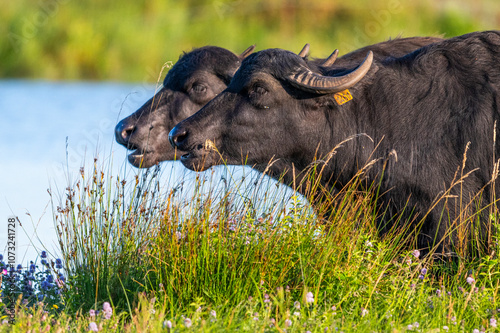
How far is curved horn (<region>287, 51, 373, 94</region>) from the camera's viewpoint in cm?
646

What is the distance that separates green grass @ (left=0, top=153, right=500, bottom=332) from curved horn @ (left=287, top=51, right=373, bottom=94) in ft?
3.53

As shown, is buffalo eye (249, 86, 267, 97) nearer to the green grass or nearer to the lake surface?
the lake surface

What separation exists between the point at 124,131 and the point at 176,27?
16.5 metres

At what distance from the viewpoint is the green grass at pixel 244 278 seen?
190 inches

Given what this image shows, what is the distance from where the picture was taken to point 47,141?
17.0 metres

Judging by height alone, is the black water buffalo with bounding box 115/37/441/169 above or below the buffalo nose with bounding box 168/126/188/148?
above

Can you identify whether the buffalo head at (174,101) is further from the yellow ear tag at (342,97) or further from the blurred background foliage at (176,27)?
the blurred background foliage at (176,27)

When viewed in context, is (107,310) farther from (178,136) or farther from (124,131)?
(124,131)

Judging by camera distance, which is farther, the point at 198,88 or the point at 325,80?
the point at 198,88

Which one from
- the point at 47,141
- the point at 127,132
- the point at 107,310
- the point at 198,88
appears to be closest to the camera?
the point at 107,310

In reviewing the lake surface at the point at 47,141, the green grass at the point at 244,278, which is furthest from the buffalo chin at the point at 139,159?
the green grass at the point at 244,278

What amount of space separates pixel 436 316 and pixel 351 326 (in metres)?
0.63

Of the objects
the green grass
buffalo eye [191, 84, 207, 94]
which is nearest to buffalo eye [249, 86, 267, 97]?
the green grass

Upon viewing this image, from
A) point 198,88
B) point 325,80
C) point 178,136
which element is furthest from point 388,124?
point 198,88
